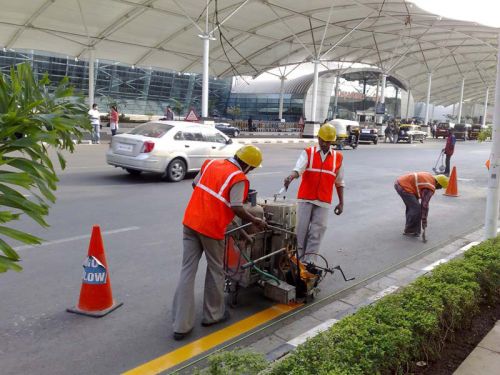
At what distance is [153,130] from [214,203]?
8.68m

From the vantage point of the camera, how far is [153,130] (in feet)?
39.7

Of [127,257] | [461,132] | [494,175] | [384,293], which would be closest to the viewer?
[384,293]

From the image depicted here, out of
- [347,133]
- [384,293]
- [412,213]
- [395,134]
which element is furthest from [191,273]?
[395,134]

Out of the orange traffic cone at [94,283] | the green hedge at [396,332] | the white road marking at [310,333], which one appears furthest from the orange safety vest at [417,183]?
the orange traffic cone at [94,283]

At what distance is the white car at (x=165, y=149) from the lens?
11.4 meters

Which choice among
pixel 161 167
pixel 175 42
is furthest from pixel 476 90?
pixel 161 167

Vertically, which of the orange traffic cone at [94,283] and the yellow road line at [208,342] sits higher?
the orange traffic cone at [94,283]

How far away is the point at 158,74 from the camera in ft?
163

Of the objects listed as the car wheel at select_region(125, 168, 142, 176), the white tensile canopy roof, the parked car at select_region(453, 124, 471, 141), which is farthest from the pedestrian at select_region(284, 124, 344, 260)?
the parked car at select_region(453, 124, 471, 141)

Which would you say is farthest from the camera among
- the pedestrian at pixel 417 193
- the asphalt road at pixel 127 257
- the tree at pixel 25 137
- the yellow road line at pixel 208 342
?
the pedestrian at pixel 417 193

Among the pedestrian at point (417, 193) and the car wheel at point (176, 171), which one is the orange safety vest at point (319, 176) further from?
the car wheel at point (176, 171)

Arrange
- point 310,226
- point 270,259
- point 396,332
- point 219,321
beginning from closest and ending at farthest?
point 396,332 < point 219,321 < point 270,259 < point 310,226

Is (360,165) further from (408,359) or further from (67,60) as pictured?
(67,60)

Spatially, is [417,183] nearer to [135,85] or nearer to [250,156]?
[250,156]
